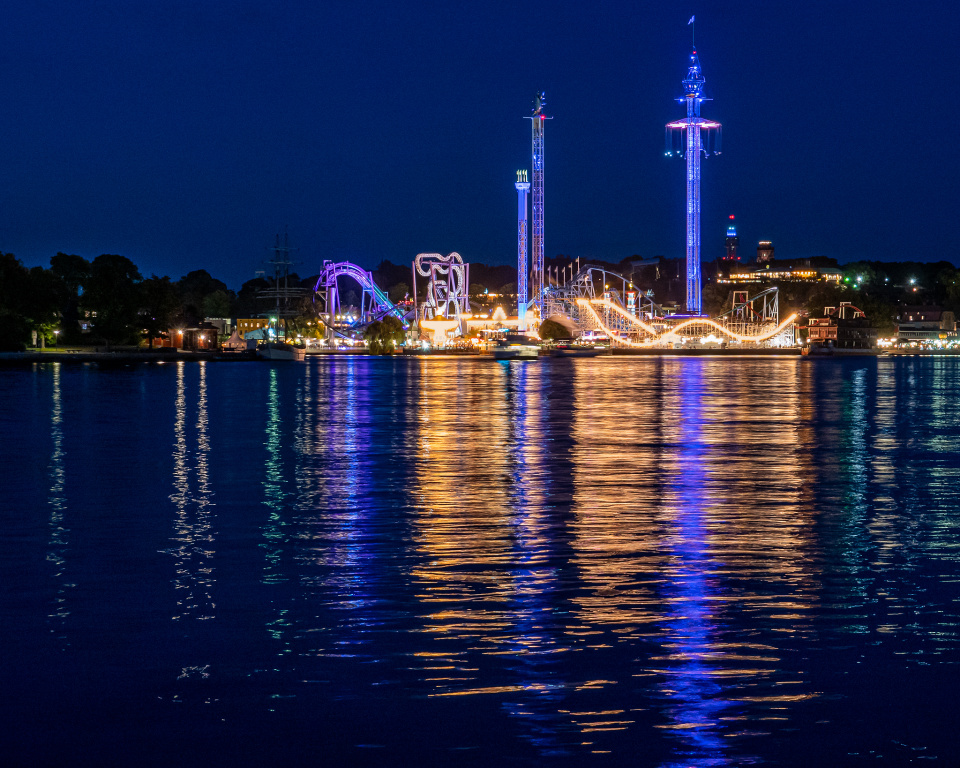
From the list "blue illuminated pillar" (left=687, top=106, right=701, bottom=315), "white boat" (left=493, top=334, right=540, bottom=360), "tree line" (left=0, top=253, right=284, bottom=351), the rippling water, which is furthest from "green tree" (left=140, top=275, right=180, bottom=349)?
the rippling water

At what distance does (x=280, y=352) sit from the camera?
541ft

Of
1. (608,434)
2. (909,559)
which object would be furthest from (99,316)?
(909,559)

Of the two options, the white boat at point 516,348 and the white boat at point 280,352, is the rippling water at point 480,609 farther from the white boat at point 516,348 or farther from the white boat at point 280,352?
the white boat at point 516,348

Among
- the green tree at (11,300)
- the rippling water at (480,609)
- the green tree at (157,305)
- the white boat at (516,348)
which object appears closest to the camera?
the rippling water at (480,609)

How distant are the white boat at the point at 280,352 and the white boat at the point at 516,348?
3130 centimetres

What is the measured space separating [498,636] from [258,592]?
3.30 meters

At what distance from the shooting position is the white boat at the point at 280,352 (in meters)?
163

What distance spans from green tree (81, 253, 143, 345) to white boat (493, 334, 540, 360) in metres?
57.8

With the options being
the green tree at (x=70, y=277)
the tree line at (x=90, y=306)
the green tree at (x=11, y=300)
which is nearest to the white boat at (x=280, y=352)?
the tree line at (x=90, y=306)

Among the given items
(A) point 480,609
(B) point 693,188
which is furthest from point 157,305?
(A) point 480,609

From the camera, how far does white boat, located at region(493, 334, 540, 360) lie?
175250 millimetres

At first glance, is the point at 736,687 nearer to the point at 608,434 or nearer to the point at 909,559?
the point at 909,559

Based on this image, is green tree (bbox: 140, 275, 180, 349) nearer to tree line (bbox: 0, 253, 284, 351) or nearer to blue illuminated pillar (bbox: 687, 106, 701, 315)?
tree line (bbox: 0, 253, 284, 351)

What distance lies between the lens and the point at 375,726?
8008 mm
